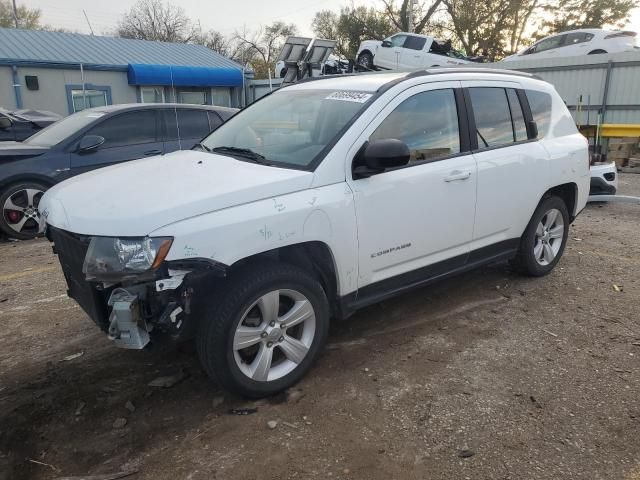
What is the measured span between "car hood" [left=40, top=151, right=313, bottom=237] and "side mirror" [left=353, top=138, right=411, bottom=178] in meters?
0.38

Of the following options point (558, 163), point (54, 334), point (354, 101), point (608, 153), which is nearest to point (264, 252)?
point (354, 101)

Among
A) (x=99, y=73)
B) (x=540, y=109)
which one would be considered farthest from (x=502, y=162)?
(x=99, y=73)

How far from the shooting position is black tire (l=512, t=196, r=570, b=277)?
4.61m

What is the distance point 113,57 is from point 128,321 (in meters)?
21.3

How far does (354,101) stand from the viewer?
3.47 m

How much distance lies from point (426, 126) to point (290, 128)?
0.98 metres

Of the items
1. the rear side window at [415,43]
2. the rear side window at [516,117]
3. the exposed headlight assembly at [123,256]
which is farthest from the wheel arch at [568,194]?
the rear side window at [415,43]

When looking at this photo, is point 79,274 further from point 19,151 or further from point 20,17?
point 20,17

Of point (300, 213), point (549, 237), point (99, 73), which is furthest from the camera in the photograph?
point (99, 73)

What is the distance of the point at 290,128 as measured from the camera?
11.8ft

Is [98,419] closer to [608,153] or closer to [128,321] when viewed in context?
[128,321]

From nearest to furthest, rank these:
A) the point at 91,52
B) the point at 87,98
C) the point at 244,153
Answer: the point at 244,153, the point at 87,98, the point at 91,52

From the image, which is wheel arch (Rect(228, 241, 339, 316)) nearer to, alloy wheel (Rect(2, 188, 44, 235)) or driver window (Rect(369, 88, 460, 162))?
Answer: driver window (Rect(369, 88, 460, 162))

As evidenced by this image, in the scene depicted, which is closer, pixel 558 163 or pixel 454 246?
pixel 454 246
